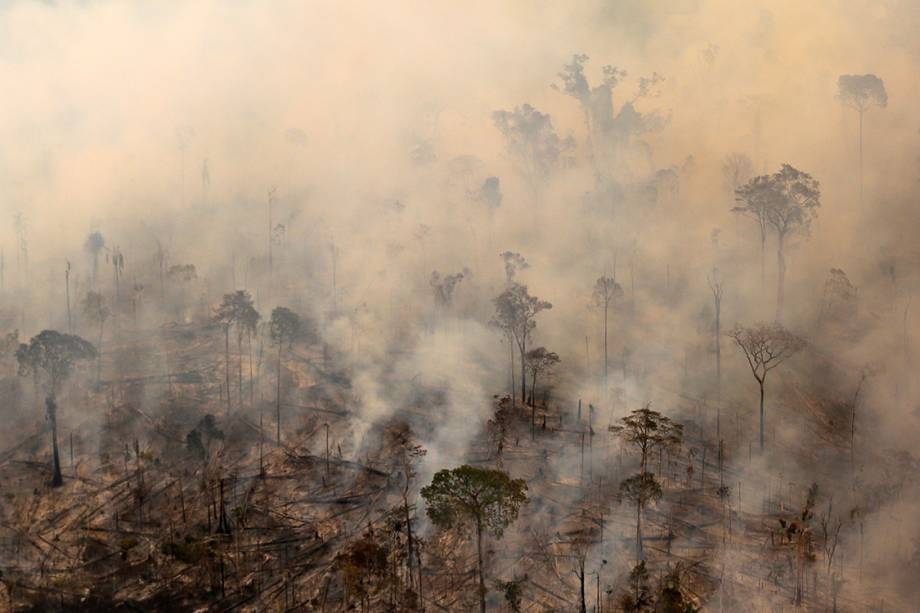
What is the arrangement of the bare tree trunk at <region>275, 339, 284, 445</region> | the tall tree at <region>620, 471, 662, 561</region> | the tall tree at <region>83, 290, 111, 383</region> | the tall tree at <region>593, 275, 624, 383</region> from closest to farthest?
1. the tall tree at <region>620, 471, 662, 561</region>
2. the bare tree trunk at <region>275, 339, 284, 445</region>
3. the tall tree at <region>593, 275, 624, 383</region>
4. the tall tree at <region>83, 290, 111, 383</region>

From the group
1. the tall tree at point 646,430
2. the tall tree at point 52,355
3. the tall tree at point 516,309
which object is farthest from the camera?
the tall tree at point 516,309

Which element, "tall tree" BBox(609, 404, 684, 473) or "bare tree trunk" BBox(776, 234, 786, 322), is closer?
"tall tree" BBox(609, 404, 684, 473)

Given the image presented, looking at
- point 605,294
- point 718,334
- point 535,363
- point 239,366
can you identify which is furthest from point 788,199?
point 239,366

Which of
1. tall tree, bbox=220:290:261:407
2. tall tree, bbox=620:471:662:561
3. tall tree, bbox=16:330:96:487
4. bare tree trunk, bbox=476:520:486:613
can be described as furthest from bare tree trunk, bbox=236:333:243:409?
tall tree, bbox=620:471:662:561

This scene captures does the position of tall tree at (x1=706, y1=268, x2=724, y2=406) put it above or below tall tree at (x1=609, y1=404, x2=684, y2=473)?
above

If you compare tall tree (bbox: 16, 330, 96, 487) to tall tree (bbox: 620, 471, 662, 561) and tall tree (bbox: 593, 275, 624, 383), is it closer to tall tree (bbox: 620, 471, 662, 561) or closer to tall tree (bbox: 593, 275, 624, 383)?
tall tree (bbox: 620, 471, 662, 561)

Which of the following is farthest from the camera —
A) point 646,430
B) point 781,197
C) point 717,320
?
point 781,197

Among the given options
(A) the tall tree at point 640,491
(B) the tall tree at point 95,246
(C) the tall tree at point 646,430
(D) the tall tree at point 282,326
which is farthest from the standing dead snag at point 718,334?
(B) the tall tree at point 95,246

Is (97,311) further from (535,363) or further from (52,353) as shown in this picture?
(535,363)

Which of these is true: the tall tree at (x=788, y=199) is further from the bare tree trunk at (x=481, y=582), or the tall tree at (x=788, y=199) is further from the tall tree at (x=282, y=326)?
the bare tree trunk at (x=481, y=582)

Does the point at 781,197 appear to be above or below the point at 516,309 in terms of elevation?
above

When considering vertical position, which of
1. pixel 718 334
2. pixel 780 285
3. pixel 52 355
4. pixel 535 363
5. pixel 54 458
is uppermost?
pixel 780 285

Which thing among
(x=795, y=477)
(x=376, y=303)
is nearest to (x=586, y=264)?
(x=376, y=303)
